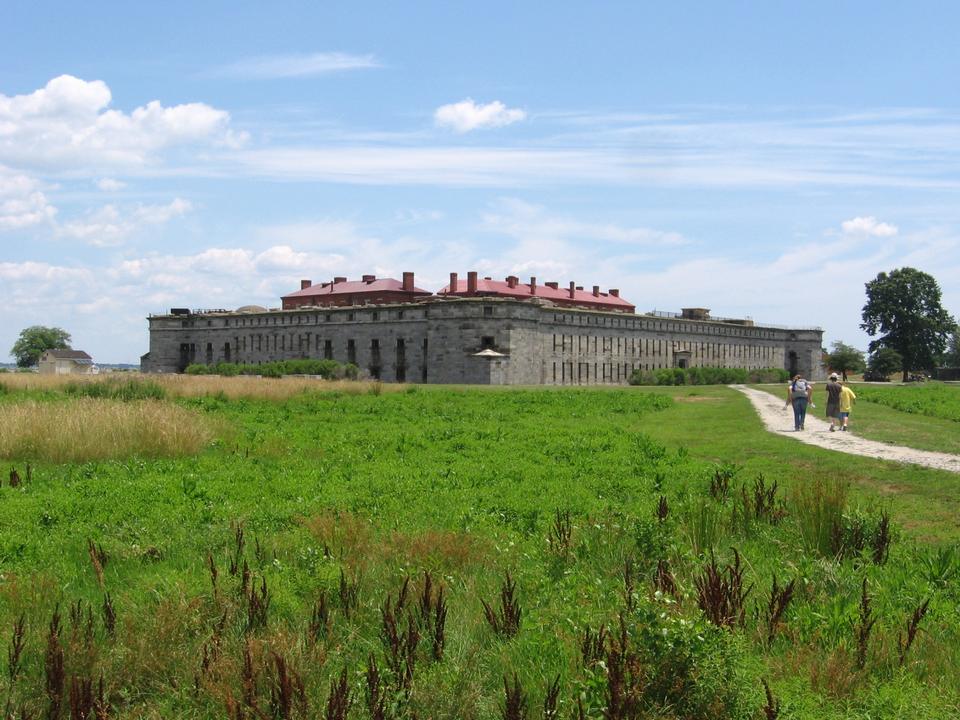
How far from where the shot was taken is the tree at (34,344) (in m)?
134

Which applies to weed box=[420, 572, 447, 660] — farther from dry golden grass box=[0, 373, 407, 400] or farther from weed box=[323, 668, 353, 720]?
dry golden grass box=[0, 373, 407, 400]

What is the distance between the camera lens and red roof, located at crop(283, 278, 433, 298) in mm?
91438

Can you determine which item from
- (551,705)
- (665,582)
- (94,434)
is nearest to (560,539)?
(665,582)

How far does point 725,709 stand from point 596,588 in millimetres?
2435

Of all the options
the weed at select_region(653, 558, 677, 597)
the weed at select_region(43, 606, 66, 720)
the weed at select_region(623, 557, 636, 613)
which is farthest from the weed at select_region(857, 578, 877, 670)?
the weed at select_region(43, 606, 66, 720)

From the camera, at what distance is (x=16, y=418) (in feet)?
57.3

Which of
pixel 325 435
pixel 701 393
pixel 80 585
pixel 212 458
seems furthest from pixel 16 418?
pixel 701 393

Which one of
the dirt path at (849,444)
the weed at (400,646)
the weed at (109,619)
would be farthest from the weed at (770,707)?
the dirt path at (849,444)

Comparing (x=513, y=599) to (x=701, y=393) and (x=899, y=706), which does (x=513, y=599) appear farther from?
(x=701, y=393)

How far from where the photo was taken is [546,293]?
91.3 meters

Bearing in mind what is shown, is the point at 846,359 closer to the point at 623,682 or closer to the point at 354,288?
the point at 354,288

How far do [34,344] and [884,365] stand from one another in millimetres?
111763

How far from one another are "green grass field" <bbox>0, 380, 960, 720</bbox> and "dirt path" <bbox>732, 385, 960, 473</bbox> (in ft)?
3.13

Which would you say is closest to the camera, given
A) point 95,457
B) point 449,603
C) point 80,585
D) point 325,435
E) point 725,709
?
point 725,709
